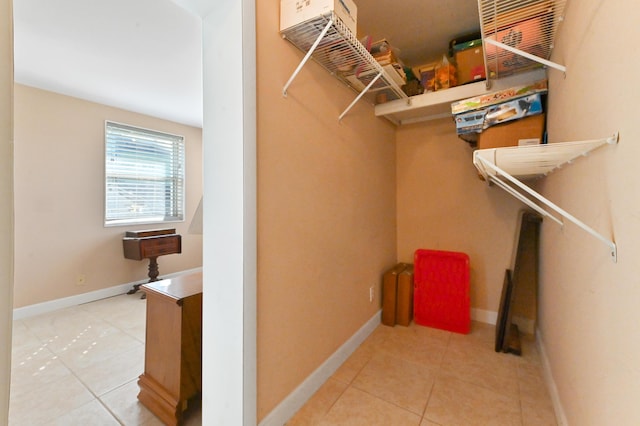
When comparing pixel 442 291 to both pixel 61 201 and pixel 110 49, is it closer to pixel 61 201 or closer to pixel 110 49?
pixel 110 49

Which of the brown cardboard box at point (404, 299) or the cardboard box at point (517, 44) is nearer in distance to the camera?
the cardboard box at point (517, 44)

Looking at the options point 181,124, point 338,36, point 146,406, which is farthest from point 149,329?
point 181,124

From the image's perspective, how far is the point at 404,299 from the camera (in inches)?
94.0

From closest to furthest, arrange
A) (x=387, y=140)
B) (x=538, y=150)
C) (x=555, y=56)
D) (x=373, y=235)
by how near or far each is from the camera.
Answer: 1. (x=538, y=150)
2. (x=555, y=56)
3. (x=373, y=235)
4. (x=387, y=140)

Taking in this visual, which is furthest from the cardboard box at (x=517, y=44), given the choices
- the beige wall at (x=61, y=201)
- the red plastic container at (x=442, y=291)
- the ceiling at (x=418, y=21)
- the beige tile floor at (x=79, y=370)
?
the beige wall at (x=61, y=201)

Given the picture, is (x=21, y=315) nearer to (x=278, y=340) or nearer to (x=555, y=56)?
(x=278, y=340)

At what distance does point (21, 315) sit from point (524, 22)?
15.8 ft

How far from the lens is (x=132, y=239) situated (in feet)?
11.2

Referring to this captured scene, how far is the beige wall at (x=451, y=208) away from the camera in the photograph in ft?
7.83

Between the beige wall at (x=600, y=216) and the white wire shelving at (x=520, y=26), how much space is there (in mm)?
107

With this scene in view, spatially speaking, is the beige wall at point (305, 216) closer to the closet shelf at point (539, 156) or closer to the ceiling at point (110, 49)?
the ceiling at point (110, 49)

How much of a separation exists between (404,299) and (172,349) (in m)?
1.86

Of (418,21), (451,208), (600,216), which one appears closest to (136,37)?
(418,21)

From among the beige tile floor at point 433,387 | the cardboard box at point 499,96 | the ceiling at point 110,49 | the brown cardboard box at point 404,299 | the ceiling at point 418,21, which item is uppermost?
the ceiling at point 418,21
